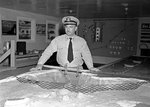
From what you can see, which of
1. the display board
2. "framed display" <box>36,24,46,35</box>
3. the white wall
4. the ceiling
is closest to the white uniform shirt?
the ceiling

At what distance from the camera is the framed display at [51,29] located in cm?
990

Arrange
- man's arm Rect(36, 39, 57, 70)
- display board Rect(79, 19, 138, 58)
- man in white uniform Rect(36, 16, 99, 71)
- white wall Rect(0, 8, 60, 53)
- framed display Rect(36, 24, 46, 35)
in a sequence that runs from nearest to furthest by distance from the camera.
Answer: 1. man's arm Rect(36, 39, 57, 70)
2. man in white uniform Rect(36, 16, 99, 71)
3. white wall Rect(0, 8, 60, 53)
4. framed display Rect(36, 24, 46, 35)
5. display board Rect(79, 19, 138, 58)

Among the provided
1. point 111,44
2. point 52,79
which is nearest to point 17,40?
point 111,44

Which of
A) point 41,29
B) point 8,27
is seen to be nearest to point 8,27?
point 8,27

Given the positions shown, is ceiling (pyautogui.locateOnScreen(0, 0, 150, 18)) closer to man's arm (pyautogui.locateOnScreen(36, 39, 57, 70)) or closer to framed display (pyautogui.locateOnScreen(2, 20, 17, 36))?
framed display (pyautogui.locateOnScreen(2, 20, 17, 36))

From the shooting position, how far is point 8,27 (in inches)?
294

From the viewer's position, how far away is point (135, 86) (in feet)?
6.54

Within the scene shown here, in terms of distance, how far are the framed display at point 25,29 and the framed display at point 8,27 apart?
300mm

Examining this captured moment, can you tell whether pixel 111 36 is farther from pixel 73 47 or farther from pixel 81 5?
pixel 73 47

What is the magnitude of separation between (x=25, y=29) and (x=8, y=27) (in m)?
1.02

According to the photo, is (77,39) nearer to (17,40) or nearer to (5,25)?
(5,25)

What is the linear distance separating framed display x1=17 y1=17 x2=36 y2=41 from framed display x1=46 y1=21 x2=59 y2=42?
1.14 meters

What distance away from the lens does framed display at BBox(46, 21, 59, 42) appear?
990 centimetres

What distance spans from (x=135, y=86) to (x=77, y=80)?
2.07 ft
